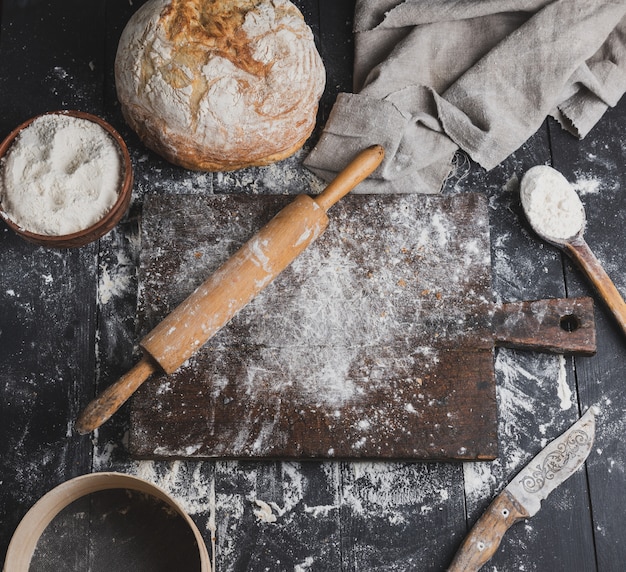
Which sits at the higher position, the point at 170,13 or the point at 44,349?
the point at 170,13

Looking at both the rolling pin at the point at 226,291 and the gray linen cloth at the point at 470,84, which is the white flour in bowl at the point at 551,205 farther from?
the rolling pin at the point at 226,291

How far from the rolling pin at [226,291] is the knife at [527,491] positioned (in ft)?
2.11

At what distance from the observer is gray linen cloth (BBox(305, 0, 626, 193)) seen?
59.8 inches

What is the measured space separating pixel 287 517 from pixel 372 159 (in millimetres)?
751

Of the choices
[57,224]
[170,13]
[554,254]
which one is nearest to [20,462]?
[57,224]

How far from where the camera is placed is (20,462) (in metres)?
1.45

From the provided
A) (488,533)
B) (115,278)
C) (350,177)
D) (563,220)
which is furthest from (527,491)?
(115,278)

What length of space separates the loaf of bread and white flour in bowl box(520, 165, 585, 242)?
1.72 ft

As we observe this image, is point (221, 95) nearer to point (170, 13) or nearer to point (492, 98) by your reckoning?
point (170, 13)

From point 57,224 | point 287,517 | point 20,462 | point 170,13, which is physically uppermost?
point 170,13

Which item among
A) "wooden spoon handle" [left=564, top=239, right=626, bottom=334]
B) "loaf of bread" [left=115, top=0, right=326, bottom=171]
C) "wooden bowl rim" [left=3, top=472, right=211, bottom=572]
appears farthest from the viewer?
"wooden spoon handle" [left=564, top=239, right=626, bottom=334]

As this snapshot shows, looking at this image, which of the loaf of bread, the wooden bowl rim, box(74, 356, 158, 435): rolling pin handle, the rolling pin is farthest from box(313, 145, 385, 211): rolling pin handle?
the wooden bowl rim

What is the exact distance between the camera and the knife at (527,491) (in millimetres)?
1408

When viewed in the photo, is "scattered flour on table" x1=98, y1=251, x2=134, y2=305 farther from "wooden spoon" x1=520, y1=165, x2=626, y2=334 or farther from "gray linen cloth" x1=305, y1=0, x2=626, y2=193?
"wooden spoon" x1=520, y1=165, x2=626, y2=334
